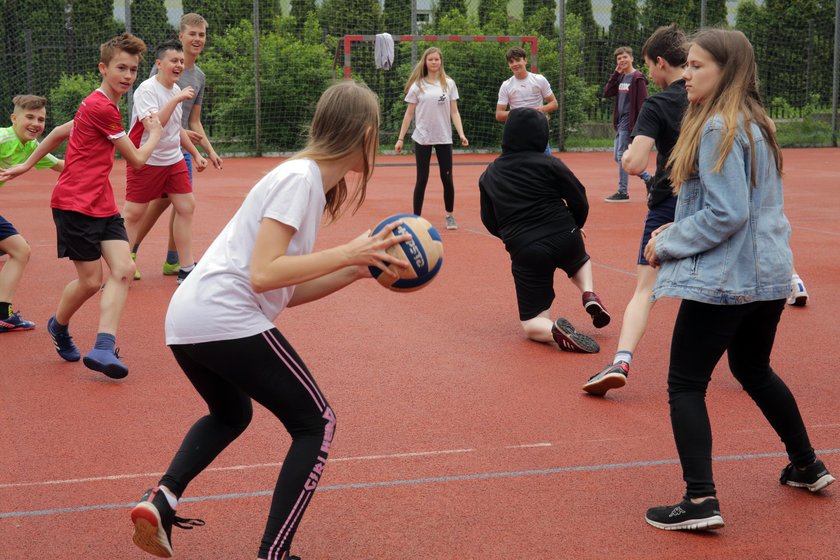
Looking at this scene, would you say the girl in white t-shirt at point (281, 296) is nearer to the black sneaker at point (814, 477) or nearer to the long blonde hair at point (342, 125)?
the long blonde hair at point (342, 125)

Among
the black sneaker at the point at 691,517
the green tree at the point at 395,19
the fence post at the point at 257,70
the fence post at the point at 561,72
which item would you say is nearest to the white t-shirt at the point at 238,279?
the black sneaker at the point at 691,517

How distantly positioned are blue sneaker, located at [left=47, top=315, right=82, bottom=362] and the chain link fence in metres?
16.0

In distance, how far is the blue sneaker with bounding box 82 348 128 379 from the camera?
5.82 metres

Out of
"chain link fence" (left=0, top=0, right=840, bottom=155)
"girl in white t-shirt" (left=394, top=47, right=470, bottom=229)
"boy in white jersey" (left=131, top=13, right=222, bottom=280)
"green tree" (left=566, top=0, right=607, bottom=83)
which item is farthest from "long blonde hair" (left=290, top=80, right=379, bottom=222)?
"green tree" (left=566, top=0, right=607, bottom=83)

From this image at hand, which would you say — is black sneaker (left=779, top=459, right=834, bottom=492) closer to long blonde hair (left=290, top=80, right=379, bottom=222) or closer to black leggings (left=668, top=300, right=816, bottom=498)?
black leggings (left=668, top=300, right=816, bottom=498)

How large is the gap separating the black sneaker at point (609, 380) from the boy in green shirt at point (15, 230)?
3889mm

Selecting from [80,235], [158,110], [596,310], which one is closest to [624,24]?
[158,110]

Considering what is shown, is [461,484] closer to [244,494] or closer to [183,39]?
[244,494]

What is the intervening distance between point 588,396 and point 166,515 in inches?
110

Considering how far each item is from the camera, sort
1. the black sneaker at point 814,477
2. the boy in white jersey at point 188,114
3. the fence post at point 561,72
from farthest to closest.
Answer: the fence post at point 561,72
the boy in white jersey at point 188,114
the black sneaker at point 814,477

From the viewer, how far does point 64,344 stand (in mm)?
6359

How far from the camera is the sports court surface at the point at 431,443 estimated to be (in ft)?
12.5

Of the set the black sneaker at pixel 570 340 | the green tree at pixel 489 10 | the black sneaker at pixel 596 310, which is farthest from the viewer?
the green tree at pixel 489 10

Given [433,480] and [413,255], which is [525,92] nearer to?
[433,480]
